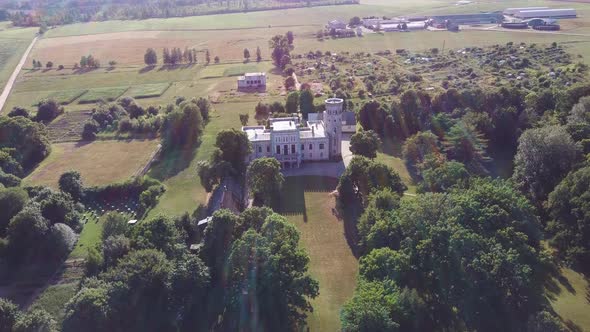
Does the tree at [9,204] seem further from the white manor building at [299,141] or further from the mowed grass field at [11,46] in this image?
the mowed grass field at [11,46]

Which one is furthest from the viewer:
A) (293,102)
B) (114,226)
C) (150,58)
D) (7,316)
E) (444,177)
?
(150,58)

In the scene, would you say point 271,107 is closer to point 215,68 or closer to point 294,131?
point 294,131

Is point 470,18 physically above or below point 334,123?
above

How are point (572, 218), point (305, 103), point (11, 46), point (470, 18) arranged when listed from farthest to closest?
point (470, 18), point (11, 46), point (305, 103), point (572, 218)

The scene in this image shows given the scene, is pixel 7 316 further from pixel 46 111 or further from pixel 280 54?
pixel 280 54

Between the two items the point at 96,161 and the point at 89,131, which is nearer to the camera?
the point at 96,161

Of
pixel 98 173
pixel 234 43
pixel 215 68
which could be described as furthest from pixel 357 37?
pixel 98 173

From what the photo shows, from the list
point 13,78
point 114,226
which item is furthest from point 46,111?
point 114,226
